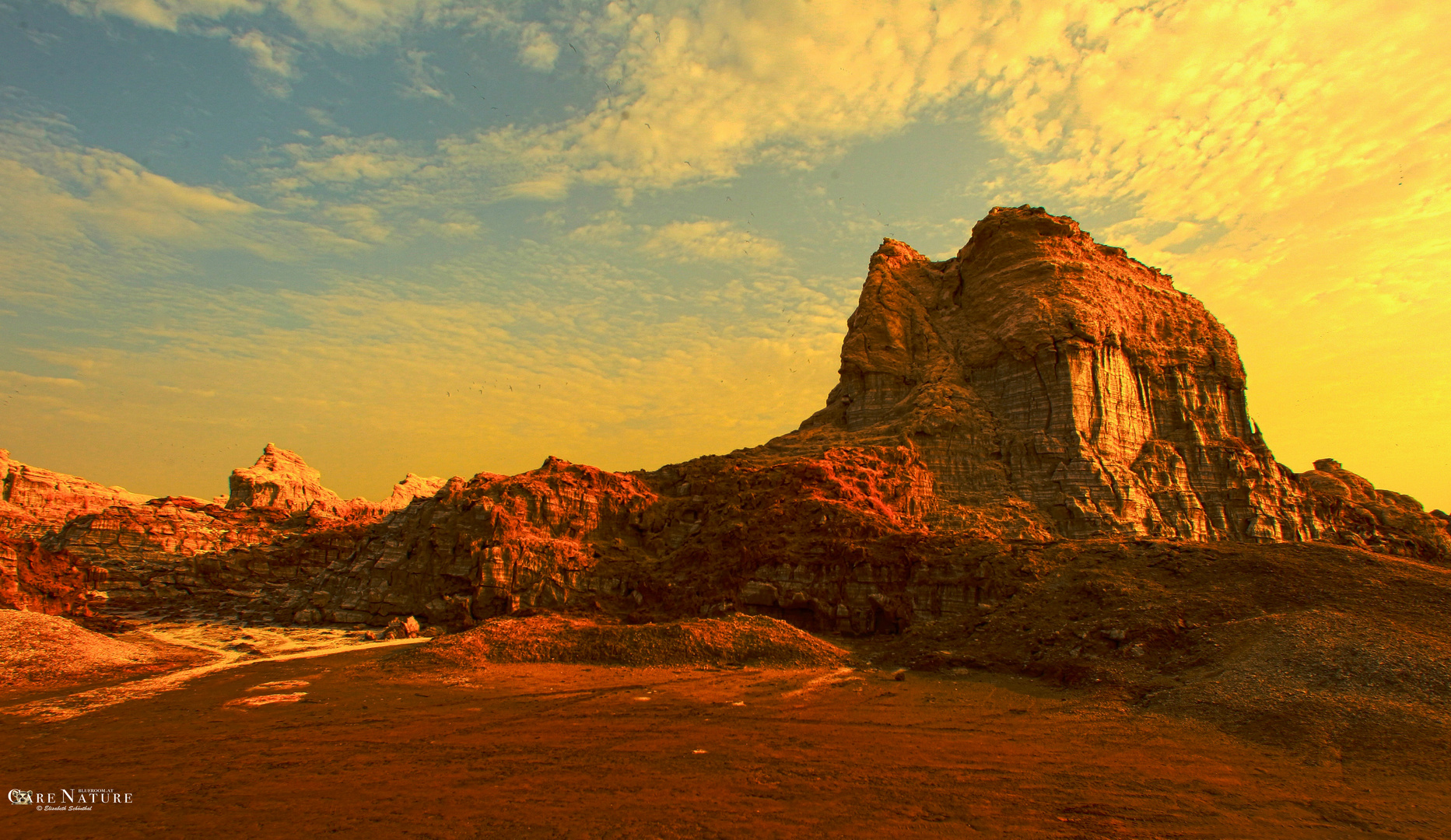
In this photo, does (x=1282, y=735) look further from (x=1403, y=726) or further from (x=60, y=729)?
(x=60, y=729)

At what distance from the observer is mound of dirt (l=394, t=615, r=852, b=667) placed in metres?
23.1

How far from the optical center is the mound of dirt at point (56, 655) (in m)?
20.5

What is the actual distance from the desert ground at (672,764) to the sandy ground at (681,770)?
2.3 inches

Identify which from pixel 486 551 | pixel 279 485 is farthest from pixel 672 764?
pixel 279 485

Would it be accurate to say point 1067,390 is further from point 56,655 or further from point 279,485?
point 279,485

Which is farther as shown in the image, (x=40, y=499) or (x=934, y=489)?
(x=40, y=499)

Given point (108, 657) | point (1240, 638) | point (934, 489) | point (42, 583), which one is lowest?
point (108, 657)

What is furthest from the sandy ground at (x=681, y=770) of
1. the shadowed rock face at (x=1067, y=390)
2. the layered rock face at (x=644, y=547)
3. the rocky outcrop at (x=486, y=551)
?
the shadowed rock face at (x=1067, y=390)

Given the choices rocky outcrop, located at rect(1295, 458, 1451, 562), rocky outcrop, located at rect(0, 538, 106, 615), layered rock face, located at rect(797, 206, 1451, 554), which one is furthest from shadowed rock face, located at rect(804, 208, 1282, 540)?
rocky outcrop, located at rect(0, 538, 106, 615)

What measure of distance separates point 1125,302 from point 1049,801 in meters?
43.2

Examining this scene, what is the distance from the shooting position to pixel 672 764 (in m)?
12.8

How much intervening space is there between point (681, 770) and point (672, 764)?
447 mm

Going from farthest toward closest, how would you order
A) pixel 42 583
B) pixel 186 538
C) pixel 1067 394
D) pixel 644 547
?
pixel 186 538
pixel 1067 394
pixel 644 547
pixel 42 583

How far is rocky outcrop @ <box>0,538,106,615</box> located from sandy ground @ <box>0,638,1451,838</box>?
1830 centimetres
